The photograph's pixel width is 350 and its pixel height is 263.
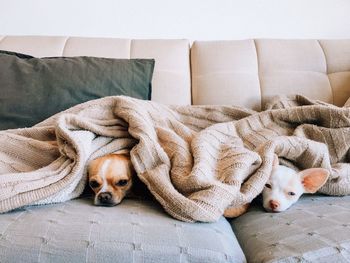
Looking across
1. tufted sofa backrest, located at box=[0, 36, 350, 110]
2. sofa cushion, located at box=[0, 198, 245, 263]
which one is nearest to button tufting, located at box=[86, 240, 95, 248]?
sofa cushion, located at box=[0, 198, 245, 263]

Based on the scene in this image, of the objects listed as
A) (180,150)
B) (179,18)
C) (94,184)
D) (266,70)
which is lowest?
(94,184)

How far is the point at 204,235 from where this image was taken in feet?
2.12

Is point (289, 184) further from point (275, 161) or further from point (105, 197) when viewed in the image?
point (105, 197)

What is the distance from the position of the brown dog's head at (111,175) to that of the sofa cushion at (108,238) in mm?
140

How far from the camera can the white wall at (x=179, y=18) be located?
160 cm

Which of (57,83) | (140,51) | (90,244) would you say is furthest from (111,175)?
(140,51)

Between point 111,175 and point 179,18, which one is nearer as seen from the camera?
point 111,175

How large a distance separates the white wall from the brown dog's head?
0.89 metres

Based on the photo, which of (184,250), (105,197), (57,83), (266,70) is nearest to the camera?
(184,250)

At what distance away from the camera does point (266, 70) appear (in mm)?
1327

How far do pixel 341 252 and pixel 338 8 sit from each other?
1399 millimetres

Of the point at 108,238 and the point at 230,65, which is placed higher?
the point at 230,65

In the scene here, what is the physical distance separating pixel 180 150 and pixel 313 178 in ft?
1.13

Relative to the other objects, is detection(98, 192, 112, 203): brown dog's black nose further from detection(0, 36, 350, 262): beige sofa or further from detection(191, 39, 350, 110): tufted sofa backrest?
detection(191, 39, 350, 110): tufted sofa backrest
